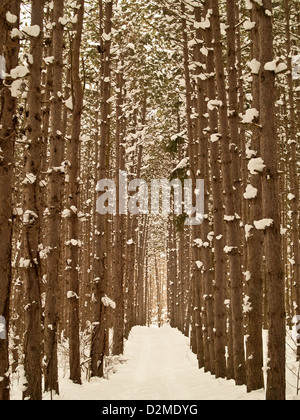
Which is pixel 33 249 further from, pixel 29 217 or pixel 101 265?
pixel 101 265

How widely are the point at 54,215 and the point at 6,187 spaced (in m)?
2.76

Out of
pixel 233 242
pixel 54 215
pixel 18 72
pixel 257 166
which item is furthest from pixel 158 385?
pixel 18 72

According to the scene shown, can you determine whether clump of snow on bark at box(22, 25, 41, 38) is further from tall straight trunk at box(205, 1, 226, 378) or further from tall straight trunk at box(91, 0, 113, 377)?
tall straight trunk at box(205, 1, 226, 378)

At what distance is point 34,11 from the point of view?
6.12 metres

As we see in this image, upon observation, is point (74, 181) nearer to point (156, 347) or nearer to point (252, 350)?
point (252, 350)

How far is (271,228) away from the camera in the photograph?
531 cm

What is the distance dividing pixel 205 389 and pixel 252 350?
1871 mm

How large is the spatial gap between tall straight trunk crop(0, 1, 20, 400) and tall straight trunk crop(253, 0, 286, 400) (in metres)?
3.03

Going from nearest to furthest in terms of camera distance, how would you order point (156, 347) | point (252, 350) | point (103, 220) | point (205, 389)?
1. point (252, 350)
2. point (205, 389)
3. point (103, 220)
4. point (156, 347)
